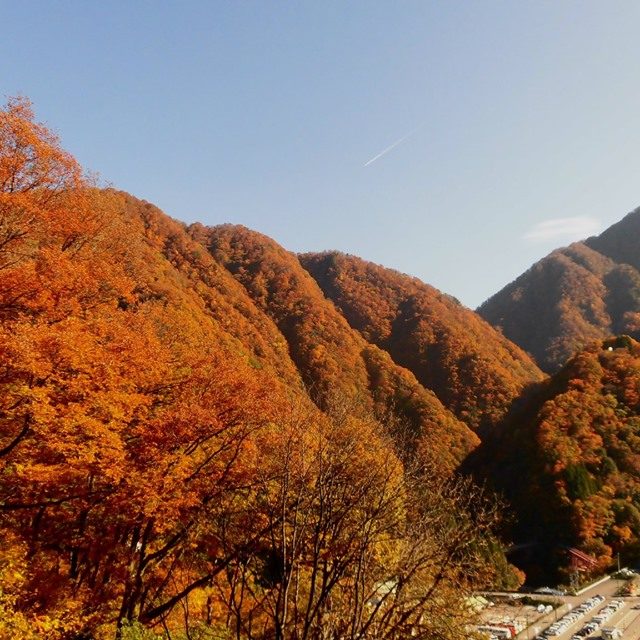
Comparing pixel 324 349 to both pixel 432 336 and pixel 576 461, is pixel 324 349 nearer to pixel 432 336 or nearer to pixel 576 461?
pixel 432 336

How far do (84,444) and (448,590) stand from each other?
29.1ft

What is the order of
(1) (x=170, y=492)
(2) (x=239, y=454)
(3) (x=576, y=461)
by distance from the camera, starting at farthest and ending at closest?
1. (3) (x=576, y=461)
2. (2) (x=239, y=454)
3. (1) (x=170, y=492)

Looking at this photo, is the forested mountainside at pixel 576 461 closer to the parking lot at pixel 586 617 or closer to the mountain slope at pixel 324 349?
the mountain slope at pixel 324 349

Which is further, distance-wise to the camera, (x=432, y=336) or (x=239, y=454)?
(x=432, y=336)

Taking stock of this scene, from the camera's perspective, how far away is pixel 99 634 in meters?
10.9

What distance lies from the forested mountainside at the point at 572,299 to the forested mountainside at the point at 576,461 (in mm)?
35187

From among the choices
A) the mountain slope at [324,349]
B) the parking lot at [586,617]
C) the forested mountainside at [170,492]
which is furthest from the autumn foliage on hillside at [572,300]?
the forested mountainside at [170,492]

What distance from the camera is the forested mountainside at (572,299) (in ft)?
333

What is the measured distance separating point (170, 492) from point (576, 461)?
48.9 meters

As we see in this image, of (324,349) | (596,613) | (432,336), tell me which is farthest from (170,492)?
(432,336)

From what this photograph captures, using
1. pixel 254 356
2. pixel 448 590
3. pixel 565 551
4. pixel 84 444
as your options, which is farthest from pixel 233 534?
pixel 254 356

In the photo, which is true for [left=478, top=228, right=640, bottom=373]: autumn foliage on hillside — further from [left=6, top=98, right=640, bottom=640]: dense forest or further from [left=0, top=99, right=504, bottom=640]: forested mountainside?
[left=0, top=99, right=504, bottom=640]: forested mountainside

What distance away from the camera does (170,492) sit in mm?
12141

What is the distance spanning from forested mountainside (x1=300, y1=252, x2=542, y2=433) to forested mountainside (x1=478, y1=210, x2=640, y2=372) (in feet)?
62.0
